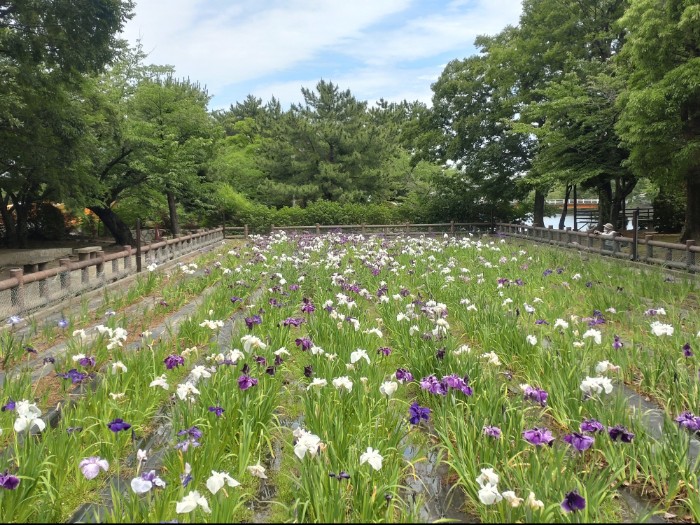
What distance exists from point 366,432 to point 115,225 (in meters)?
23.5

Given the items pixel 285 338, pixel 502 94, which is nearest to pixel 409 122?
pixel 502 94

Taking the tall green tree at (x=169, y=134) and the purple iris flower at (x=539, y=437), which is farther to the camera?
the tall green tree at (x=169, y=134)

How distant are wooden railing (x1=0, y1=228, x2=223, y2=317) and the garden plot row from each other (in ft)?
10.3

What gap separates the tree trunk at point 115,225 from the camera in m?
23.0

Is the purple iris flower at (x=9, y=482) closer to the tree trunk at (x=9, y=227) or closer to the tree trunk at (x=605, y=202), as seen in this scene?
the tree trunk at (x=605, y=202)

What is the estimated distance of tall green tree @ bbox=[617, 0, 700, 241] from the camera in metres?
12.2

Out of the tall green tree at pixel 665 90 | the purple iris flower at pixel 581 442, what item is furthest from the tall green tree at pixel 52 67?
the tall green tree at pixel 665 90

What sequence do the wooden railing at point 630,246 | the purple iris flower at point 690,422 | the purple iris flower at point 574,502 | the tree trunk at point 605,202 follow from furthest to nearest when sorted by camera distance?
the tree trunk at point 605,202 < the wooden railing at point 630,246 < the purple iris flower at point 690,422 < the purple iris flower at point 574,502

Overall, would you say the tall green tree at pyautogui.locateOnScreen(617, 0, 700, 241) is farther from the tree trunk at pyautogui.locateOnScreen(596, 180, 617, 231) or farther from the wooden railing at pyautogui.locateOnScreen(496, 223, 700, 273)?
the tree trunk at pyautogui.locateOnScreen(596, 180, 617, 231)

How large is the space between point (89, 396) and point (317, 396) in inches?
69.6

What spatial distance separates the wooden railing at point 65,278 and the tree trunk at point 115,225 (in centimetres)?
875

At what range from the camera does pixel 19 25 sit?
11.9 m

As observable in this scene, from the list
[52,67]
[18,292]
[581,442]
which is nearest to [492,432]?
[581,442]

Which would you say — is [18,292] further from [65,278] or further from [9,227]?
[9,227]
